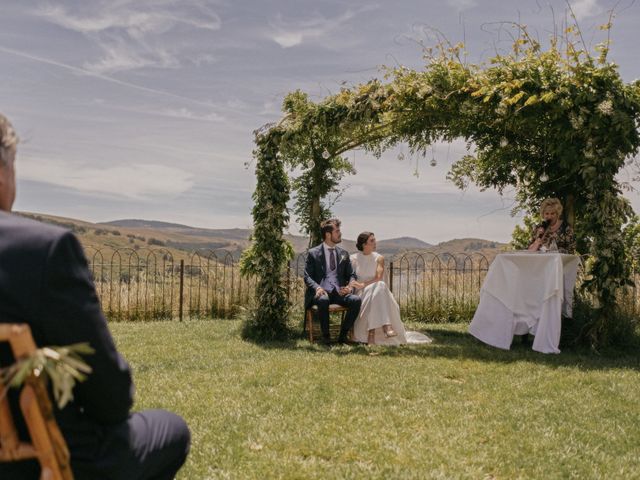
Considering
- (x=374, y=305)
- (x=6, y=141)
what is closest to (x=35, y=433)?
(x=6, y=141)

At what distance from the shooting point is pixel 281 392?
17.9 ft

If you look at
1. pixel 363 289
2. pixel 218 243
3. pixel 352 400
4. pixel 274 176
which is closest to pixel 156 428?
pixel 352 400

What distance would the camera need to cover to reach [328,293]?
8.98 metres

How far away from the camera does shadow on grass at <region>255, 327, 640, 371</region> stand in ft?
24.0

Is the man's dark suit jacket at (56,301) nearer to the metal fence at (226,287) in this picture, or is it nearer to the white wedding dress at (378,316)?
the white wedding dress at (378,316)

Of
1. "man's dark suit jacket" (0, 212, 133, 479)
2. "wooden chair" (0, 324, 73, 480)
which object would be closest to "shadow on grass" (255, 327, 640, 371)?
"man's dark suit jacket" (0, 212, 133, 479)

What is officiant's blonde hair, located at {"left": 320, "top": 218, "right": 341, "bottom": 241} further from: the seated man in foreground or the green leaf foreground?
the green leaf foreground

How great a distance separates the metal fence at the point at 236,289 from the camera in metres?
12.3

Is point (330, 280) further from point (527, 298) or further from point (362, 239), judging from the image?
point (527, 298)

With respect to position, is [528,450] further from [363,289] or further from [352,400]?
[363,289]

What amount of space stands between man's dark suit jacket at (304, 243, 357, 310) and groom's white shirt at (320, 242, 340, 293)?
1.3 inches

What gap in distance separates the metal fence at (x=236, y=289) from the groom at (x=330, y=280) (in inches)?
108

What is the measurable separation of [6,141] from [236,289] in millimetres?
11285

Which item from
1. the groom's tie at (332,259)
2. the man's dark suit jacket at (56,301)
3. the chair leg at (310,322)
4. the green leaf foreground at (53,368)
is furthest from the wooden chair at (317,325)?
the green leaf foreground at (53,368)
